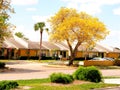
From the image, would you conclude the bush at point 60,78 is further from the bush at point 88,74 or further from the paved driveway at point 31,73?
the paved driveway at point 31,73

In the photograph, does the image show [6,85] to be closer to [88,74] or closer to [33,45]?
[88,74]

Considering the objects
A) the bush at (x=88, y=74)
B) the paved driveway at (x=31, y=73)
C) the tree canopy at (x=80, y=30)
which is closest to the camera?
the bush at (x=88, y=74)

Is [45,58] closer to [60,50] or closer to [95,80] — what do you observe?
[60,50]

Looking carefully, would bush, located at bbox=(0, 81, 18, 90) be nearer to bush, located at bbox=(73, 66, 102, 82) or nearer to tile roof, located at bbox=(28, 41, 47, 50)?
bush, located at bbox=(73, 66, 102, 82)

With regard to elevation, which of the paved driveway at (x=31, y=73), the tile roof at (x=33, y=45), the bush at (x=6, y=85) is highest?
the tile roof at (x=33, y=45)

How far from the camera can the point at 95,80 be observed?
25.9 metres

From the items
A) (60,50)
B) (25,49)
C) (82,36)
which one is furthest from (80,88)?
(60,50)

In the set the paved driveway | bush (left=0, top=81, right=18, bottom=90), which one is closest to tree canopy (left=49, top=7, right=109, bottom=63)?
the paved driveway

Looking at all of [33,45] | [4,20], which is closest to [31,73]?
[4,20]

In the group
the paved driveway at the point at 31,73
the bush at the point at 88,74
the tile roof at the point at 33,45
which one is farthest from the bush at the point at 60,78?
the tile roof at the point at 33,45

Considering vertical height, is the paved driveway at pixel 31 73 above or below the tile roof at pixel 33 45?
below

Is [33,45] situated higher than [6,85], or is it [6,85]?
[33,45]

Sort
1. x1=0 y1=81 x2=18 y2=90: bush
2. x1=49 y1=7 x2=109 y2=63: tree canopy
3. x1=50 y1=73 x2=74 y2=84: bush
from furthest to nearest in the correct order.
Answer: x1=49 y1=7 x2=109 y2=63: tree canopy → x1=50 y1=73 x2=74 y2=84: bush → x1=0 y1=81 x2=18 y2=90: bush

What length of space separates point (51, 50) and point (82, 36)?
118 feet
